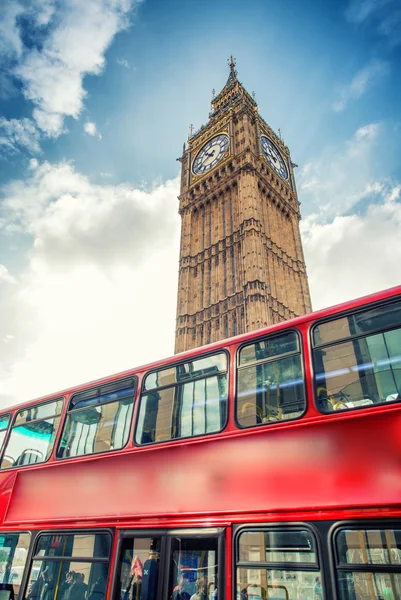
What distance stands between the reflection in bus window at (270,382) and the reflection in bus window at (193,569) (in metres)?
1.09

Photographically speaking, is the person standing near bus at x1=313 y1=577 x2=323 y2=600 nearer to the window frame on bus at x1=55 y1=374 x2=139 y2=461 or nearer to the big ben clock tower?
the window frame on bus at x1=55 y1=374 x2=139 y2=461

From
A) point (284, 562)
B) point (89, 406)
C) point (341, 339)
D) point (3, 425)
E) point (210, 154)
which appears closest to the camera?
point (284, 562)

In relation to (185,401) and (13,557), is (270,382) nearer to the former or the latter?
(185,401)

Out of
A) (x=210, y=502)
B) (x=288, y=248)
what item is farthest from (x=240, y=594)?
(x=288, y=248)

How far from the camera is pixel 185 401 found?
417 centimetres

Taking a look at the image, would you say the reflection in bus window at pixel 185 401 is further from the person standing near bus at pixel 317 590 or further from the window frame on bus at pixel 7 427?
the window frame on bus at pixel 7 427

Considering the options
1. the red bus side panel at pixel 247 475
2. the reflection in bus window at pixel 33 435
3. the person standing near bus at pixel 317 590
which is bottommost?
the person standing near bus at pixel 317 590

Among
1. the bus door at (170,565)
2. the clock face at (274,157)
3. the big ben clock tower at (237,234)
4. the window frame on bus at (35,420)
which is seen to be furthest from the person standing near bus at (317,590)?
the clock face at (274,157)

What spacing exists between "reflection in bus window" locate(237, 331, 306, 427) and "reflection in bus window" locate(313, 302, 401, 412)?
212mm

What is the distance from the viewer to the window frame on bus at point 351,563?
2.51 meters

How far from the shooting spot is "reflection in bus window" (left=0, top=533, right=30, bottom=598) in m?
4.30

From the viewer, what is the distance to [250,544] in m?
3.02

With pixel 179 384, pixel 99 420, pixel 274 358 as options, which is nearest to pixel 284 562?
pixel 274 358

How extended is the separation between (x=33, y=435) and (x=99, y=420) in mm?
1369
